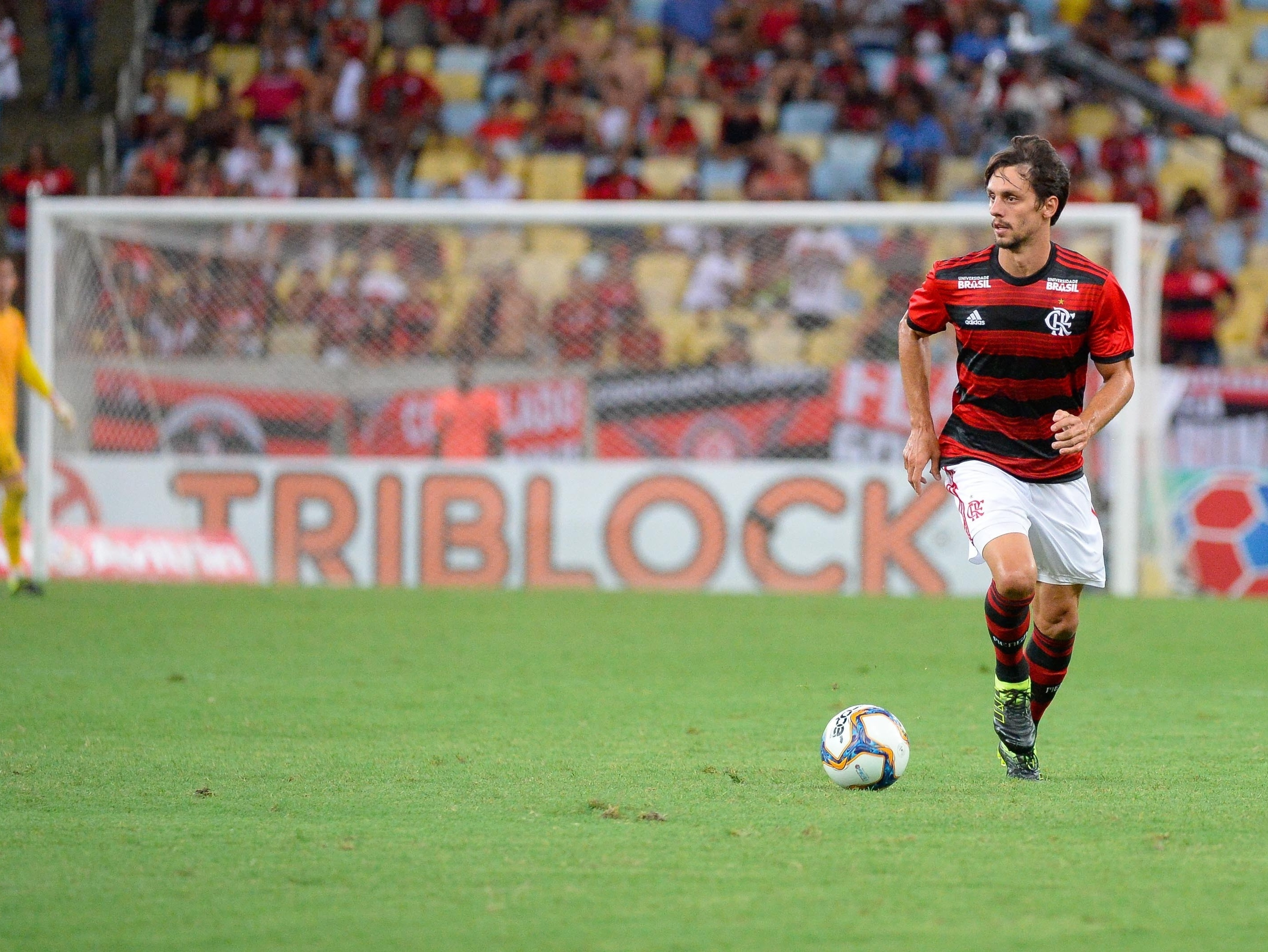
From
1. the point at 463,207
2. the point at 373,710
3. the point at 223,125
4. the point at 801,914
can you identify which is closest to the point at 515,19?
the point at 223,125

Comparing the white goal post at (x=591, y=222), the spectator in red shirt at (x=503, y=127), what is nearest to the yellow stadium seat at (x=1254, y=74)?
the white goal post at (x=591, y=222)

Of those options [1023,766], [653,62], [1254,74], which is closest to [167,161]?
[653,62]

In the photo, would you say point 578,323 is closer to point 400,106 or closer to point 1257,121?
point 400,106

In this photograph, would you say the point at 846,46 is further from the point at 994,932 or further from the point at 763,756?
the point at 994,932

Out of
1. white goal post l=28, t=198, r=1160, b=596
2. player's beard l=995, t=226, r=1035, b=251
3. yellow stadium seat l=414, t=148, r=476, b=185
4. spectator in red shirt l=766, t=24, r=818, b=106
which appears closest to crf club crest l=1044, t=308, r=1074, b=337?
player's beard l=995, t=226, r=1035, b=251

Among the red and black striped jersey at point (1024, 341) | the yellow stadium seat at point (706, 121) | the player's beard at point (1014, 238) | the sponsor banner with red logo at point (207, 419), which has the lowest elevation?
the sponsor banner with red logo at point (207, 419)

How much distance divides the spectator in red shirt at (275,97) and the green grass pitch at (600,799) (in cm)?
956

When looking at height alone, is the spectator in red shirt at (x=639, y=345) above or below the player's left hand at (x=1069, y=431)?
below

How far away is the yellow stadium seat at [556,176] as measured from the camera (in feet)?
56.4

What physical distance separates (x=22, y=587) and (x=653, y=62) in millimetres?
9960

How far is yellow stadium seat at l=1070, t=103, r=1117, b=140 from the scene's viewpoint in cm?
1792

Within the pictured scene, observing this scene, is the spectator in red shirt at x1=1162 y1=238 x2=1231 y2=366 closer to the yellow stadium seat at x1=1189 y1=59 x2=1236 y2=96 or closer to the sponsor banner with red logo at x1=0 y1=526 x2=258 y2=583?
the yellow stadium seat at x1=1189 y1=59 x2=1236 y2=96

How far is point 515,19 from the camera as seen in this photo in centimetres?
1934

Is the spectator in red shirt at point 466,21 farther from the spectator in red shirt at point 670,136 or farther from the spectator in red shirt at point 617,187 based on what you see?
the spectator in red shirt at point 617,187
